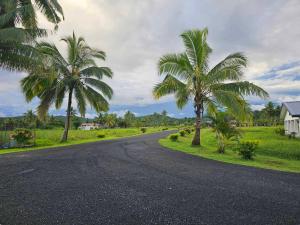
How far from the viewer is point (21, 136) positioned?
Result: 1633 cm

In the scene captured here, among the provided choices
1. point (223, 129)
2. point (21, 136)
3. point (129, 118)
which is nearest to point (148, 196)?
point (223, 129)

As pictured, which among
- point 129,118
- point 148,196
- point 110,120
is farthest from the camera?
point 129,118

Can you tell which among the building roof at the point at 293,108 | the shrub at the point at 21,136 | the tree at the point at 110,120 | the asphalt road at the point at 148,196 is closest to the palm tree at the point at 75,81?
the shrub at the point at 21,136

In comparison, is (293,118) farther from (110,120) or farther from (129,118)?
(129,118)

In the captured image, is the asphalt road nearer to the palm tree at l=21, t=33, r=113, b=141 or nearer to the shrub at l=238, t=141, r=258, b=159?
the shrub at l=238, t=141, r=258, b=159

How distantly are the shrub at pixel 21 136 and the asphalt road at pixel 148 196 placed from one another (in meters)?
10.1

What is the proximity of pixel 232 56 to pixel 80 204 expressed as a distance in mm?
13249

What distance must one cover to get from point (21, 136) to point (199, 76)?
13.6 m

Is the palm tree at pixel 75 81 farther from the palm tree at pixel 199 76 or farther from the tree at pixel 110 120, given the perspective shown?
the tree at pixel 110 120

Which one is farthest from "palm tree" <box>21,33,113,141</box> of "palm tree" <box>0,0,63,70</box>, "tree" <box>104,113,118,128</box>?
"tree" <box>104,113,118,128</box>

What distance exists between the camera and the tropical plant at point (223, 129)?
1262cm

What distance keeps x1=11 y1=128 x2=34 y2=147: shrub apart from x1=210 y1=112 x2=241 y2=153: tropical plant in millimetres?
13527

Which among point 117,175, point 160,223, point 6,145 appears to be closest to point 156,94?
point 117,175

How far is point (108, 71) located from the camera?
2056 cm
